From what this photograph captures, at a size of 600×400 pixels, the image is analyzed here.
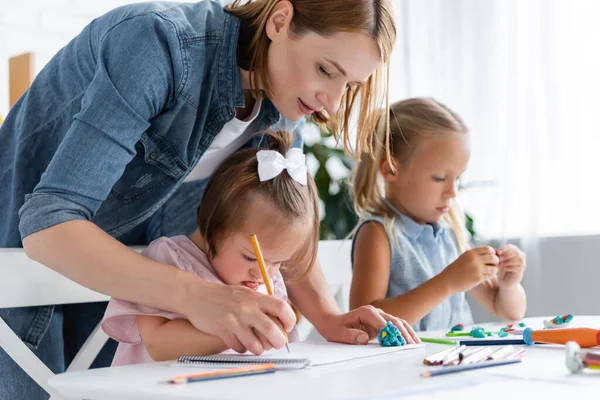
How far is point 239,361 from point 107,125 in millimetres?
327

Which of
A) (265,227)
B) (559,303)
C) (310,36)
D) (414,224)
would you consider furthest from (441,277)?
(559,303)

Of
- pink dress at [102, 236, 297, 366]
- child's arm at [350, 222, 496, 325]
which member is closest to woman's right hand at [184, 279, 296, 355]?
pink dress at [102, 236, 297, 366]

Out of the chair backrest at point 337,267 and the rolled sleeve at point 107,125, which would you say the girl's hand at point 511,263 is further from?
the rolled sleeve at point 107,125

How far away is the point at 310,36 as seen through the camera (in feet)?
3.31

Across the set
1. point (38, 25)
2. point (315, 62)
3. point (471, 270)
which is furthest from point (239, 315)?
point (38, 25)

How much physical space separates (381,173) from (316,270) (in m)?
0.50

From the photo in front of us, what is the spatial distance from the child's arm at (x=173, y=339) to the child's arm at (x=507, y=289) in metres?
0.75

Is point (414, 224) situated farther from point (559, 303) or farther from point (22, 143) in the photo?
point (22, 143)

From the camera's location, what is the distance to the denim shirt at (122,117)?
87cm

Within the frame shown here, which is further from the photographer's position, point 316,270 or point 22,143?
point 316,270

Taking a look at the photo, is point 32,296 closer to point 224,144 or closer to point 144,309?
point 144,309

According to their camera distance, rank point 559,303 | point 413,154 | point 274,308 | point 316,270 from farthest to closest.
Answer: point 559,303 → point 413,154 → point 316,270 → point 274,308

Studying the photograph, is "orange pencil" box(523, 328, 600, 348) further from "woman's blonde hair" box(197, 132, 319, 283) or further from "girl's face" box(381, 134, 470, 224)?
"girl's face" box(381, 134, 470, 224)

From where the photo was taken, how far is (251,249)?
1.02 meters
